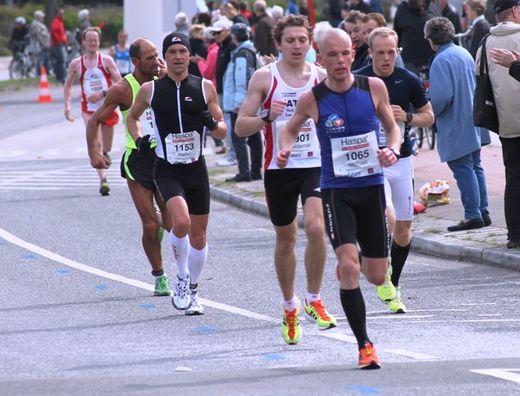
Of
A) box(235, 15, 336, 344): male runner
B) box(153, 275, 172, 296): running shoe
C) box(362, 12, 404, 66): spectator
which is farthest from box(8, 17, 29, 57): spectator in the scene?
box(235, 15, 336, 344): male runner

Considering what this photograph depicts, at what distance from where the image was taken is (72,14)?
218 ft

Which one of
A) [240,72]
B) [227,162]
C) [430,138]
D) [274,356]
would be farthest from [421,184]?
[274,356]

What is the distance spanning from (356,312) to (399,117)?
2.38m

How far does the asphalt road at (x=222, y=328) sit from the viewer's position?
818 cm

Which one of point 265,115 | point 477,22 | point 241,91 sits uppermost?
point 477,22

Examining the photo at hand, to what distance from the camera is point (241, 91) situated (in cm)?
2012

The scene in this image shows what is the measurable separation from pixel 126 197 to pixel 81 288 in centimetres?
732

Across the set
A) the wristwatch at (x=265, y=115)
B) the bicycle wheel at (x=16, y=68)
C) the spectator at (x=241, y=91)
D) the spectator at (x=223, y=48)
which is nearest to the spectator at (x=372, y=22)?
the wristwatch at (x=265, y=115)

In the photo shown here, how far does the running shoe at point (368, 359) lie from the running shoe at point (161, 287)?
403cm

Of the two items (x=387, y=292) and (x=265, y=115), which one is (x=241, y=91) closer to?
(x=387, y=292)

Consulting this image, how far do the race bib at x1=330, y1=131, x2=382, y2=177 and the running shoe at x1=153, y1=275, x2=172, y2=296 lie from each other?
356 centimetres

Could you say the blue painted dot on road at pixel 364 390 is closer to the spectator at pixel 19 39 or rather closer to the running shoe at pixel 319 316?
the running shoe at pixel 319 316

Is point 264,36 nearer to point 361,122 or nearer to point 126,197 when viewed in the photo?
point 126,197

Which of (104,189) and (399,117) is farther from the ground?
(399,117)
